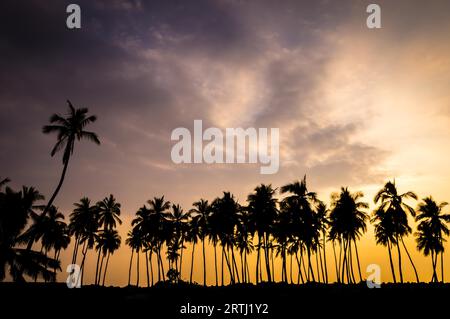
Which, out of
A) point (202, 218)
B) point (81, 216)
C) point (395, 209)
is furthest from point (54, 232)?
point (395, 209)

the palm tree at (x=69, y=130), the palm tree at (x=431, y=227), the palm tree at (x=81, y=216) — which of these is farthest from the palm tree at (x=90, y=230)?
the palm tree at (x=431, y=227)

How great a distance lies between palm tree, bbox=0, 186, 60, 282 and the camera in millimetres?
25984

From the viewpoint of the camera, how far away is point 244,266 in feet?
221

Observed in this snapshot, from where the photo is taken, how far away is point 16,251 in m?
26.7

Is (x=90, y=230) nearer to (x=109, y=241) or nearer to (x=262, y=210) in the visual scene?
(x=109, y=241)

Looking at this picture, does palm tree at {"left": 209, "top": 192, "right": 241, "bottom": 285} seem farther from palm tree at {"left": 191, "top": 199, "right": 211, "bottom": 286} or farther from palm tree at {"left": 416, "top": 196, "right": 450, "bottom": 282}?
palm tree at {"left": 416, "top": 196, "right": 450, "bottom": 282}

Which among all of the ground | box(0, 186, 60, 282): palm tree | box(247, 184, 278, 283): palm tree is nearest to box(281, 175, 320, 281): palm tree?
box(247, 184, 278, 283): palm tree

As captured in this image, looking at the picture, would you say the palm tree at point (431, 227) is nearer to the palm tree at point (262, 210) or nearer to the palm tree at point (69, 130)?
the palm tree at point (262, 210)

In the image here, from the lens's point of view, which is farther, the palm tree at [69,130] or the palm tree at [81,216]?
the palm tree at [81,216]

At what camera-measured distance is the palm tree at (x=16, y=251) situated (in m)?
26.0
